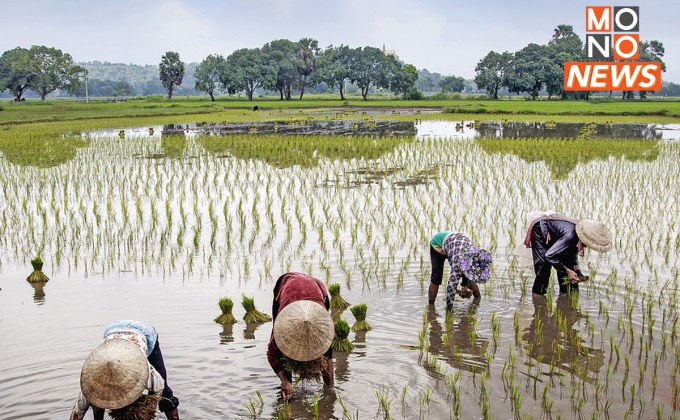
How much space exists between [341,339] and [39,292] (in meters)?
3.00

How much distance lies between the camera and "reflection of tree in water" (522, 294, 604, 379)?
4.30 m

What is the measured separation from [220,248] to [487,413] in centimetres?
429

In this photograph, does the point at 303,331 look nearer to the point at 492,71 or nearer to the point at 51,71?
the point at 492,71

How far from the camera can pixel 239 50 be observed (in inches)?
2473

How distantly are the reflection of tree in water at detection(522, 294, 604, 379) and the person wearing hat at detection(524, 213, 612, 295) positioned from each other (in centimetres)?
21

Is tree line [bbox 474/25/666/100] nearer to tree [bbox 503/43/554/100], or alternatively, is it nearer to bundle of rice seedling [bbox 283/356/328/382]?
tree [bbox 503/43/554/100]

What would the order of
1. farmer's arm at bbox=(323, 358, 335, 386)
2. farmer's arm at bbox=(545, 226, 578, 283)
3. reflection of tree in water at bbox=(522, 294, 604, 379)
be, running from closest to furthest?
farmer's arm at bbox=(323, 358, 335, 386) < reflection of tree in water at bbox=(522, 294, 604, 379) < farmer's arm at bbox=(545, 226, 578, 283)

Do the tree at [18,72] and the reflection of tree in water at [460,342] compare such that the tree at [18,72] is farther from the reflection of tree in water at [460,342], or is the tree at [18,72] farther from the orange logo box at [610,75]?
the reflection of tree in water at [460,342]

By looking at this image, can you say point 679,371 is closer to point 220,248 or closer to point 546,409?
point 546,409

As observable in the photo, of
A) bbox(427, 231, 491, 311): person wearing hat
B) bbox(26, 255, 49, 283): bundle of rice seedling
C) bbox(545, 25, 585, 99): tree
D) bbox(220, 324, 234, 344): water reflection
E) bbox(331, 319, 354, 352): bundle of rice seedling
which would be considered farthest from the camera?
bbox(545, 25, 585, 99): tree

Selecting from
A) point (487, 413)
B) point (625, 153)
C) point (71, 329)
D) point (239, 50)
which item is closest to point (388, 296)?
point (487, 413)

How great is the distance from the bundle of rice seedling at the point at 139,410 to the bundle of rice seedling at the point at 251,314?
2104 millimetres

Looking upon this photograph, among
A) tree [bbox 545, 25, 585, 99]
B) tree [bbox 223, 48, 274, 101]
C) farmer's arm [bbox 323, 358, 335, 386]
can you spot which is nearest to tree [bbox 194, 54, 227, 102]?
tree [bbox 223, 48, 274, 101]

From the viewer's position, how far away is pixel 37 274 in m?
6.14
